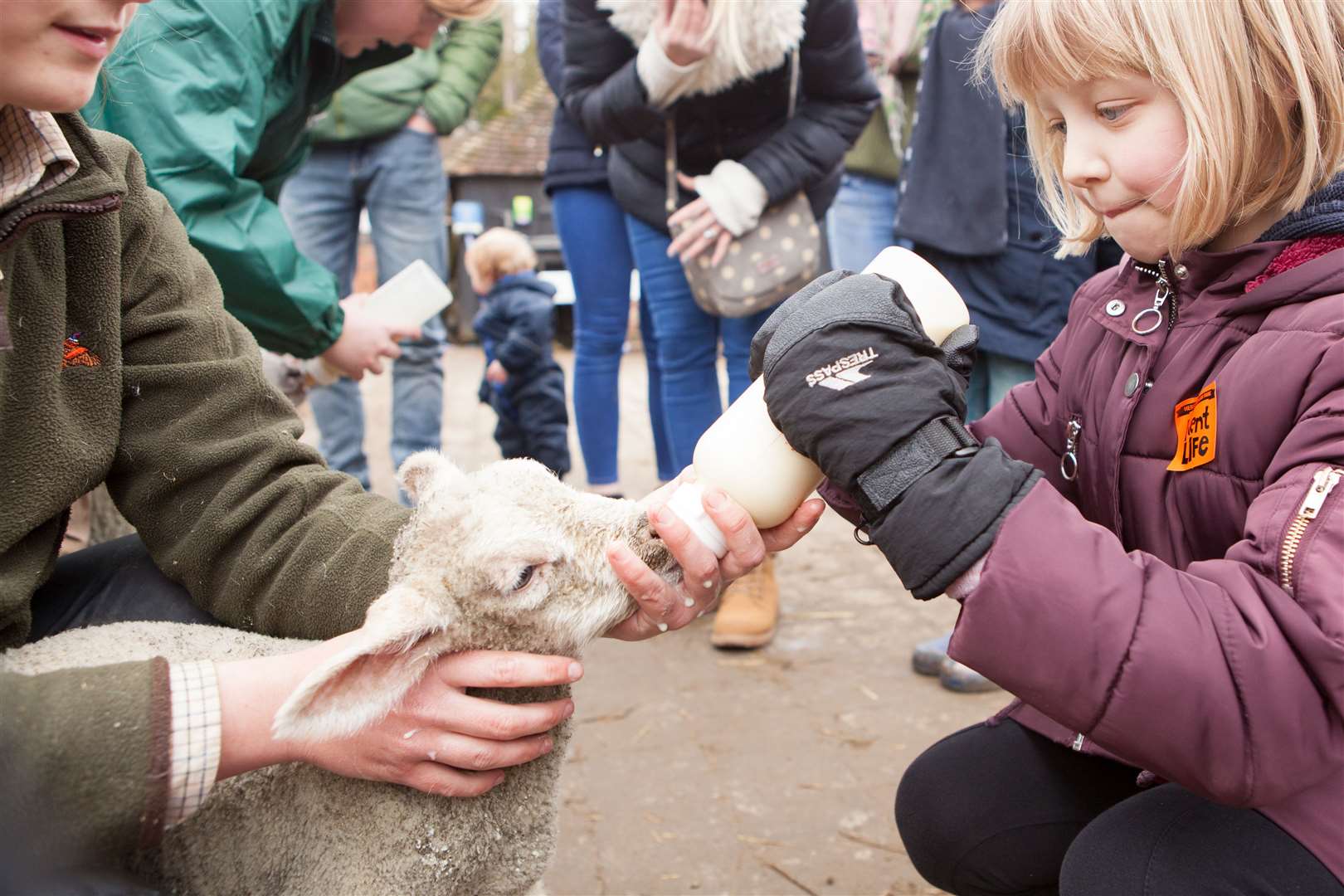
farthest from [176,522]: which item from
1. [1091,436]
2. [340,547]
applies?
[1091,436]

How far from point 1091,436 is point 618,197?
8.36 feet

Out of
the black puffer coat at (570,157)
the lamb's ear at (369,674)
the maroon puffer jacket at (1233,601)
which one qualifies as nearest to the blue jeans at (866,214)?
the black puffer coat at (570,157)

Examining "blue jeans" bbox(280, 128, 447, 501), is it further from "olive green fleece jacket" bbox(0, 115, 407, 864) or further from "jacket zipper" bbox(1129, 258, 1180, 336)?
"jacket zipper" bbox(1129, 258, 1180, 336)

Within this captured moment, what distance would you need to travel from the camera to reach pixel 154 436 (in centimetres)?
189

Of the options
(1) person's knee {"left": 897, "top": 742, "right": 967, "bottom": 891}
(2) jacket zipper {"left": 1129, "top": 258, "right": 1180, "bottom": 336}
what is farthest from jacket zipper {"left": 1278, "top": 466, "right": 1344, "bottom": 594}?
(1) person's knee {"left": 897, "top": 742, "right": 967, "bottom": 891}

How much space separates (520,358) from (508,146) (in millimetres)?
11340

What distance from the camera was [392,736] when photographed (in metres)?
1.65

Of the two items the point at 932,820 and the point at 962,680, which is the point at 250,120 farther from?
the point at 962,680

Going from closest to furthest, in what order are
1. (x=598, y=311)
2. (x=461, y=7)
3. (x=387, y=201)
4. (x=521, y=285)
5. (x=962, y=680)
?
(x=461, y=7) → (x=962, y=680) → (x=598, y=311) → (x=387, y=201) → (x=521, y=285)

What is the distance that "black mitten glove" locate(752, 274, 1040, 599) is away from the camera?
139 centimetres

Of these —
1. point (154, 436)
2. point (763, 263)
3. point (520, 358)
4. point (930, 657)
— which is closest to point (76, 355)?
point (154, 436)

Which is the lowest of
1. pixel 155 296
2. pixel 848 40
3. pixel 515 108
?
pixel 515 108

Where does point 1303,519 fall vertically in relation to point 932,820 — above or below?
above

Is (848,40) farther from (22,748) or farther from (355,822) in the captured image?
(22,748)
